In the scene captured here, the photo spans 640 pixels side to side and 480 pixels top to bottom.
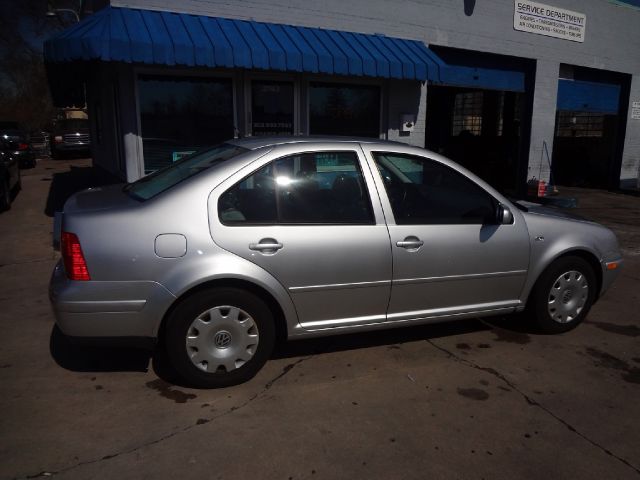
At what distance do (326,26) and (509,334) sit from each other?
21.7 feet

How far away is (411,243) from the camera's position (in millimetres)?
3654

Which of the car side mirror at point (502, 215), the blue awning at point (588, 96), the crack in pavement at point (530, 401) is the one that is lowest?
the crack in pavement at point (530, 401)

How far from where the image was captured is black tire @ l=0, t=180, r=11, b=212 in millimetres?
10000

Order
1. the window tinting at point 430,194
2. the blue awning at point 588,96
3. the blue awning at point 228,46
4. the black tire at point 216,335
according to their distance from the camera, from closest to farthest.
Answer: the black tire at point 216,335, the window tinting at point 430,194, the blue awning at point 228,46, the blue awning at point 588,96

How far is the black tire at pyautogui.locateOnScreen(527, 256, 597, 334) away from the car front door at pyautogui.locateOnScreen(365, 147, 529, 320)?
24 centimetres

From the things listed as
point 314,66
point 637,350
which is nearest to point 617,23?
point 314,66

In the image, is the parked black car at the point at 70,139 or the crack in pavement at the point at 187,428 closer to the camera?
the crack in pavement at the point at 187,428

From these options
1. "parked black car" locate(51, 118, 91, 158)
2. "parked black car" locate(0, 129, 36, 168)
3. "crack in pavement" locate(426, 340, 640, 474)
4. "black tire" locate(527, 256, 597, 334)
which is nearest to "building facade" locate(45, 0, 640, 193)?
"black tire" locate(527, 256, 597, 334)

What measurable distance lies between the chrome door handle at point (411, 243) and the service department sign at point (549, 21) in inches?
386

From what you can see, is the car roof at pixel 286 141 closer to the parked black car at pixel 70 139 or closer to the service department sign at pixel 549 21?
the service department sign at pixel 549 21

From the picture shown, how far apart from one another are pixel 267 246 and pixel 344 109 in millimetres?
6896

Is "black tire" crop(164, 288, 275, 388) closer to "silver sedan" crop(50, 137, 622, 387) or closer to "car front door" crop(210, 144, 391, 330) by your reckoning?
"silver sedan" crop(50, 137, 622, 387)

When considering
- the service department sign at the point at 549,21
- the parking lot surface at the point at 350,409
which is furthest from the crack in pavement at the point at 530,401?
the service department sign at the point at 549,21

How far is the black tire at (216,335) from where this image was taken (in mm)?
3221
